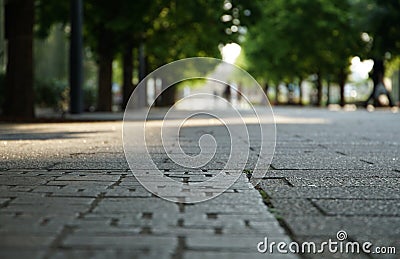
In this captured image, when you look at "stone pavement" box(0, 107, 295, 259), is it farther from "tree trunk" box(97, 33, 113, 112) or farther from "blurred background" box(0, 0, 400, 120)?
"tree trunk" box(97, 33, 113, 112)

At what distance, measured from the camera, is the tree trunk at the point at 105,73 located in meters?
24.0

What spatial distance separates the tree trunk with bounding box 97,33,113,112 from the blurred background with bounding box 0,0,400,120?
39 mm

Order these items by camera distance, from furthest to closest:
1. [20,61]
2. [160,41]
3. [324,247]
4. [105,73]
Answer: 1. [160,41]
2. [105,73]
3. [20,61]
4. [324,247]

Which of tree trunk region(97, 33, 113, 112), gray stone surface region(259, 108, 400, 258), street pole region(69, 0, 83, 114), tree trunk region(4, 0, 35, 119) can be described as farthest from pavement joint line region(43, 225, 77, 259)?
tree trunk region(97, 33, 113, 112)

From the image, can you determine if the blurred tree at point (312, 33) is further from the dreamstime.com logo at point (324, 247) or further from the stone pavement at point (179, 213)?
the dreamstime.com logo at point (324, 247)

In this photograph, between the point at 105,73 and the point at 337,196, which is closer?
the point at 337,196

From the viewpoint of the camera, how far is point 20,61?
50.4ft

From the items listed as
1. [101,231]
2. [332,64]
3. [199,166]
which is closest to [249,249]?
[101,231]

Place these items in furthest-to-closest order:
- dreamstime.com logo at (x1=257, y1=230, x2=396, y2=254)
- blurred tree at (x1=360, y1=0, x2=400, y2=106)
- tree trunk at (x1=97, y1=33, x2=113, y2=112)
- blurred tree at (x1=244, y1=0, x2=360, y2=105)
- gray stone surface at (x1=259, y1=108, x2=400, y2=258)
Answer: blurred tree at (x1=244, y1=0, x2=360, y2=105) < blurred tree at (x1=360, y1=0, x2=400, y2=106) < tree trunk at (x1=97, y1=33, x2=113, y2=112) < gray stone surface at (x1=259, y1=108, x2=400, y2=258) < dreamstime.com logo at (x1=257, y1=230, x2=396, y2=254)

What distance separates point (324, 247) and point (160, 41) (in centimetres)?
2437

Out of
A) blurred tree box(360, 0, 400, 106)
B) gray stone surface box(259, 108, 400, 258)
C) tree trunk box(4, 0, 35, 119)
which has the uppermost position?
blurred tree box(360, 0, 400, 106)

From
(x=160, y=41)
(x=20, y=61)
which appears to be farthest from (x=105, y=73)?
(x=20, y=61)

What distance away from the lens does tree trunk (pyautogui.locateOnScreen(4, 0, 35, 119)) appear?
15.4m

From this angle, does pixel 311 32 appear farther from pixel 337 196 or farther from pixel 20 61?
pixel 337 196
